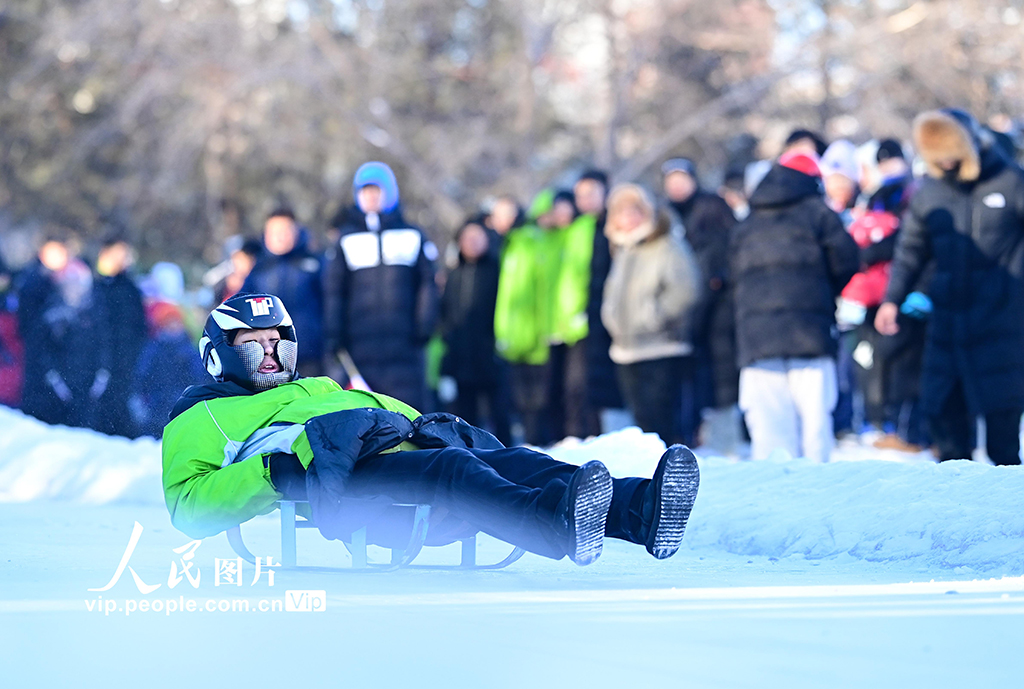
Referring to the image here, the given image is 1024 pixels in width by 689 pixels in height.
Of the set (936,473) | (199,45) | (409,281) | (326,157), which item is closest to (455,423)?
(936,473)

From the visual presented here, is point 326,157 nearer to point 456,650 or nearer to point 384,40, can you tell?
point 384,40

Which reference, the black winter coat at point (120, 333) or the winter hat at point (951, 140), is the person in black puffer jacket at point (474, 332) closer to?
the black winter coat at point (120, 333)

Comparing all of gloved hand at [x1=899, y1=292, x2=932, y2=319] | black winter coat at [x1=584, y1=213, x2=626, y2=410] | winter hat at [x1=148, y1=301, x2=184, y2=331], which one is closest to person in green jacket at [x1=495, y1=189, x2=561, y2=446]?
black winter coat at [x1=584, y1=213, x2=626, y2=410]

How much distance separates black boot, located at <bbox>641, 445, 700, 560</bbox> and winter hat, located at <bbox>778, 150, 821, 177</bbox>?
3.97 meters

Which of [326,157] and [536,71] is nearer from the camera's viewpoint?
[536,71]

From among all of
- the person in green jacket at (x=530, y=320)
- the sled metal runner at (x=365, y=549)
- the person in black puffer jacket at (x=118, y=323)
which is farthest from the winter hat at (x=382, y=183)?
the sled metal runner at (x=365, y=549)

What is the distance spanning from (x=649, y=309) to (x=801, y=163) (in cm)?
146

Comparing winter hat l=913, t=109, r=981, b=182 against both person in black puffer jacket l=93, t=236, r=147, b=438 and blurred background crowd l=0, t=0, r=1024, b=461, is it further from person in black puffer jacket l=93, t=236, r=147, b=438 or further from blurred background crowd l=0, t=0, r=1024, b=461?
person in black puffer jacket l=93, t=236, r=147, b=438

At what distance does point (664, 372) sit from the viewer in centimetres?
916

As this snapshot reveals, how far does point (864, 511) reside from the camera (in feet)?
17.8

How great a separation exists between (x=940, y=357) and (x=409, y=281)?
13.3 ft

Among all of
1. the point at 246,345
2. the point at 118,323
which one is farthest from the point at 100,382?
the point at 246,345

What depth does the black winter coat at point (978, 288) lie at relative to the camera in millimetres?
7203

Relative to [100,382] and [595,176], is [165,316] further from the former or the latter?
[595,176]
